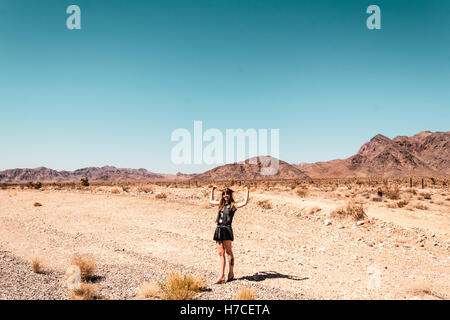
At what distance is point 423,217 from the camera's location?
17.6 meters

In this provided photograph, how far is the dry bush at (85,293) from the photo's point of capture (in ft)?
20.9

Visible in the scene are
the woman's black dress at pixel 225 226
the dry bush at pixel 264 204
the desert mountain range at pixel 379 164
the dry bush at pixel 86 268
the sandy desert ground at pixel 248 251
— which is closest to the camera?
the sandy desert ground at pixel 248 251

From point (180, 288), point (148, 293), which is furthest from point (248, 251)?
point (148, 293)

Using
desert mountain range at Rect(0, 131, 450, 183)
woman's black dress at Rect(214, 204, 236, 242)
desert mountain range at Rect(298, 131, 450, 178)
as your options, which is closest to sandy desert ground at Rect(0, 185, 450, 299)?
woman's black dress at Rect(214, 204, 236, 242)

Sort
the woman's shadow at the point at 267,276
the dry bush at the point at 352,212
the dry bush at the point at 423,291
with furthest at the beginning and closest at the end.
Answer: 1. the dry bush at the point at 352,212
2. the woman's shadow at the point at 267,276
3. the dry bush at the point at 423,291

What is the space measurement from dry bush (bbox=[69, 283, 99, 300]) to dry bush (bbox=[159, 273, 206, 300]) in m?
1.31

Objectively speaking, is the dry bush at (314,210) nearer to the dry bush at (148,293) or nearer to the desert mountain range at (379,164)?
the dry bush at (148,293)

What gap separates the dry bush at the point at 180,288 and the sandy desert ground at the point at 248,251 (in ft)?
0.90

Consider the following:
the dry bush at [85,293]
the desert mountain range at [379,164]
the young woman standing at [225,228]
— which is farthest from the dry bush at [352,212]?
the desert mountain range at [379,164]

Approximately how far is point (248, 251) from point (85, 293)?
5.77 m

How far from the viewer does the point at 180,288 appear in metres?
6.54

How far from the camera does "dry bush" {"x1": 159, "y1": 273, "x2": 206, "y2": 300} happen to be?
6.36 metres
